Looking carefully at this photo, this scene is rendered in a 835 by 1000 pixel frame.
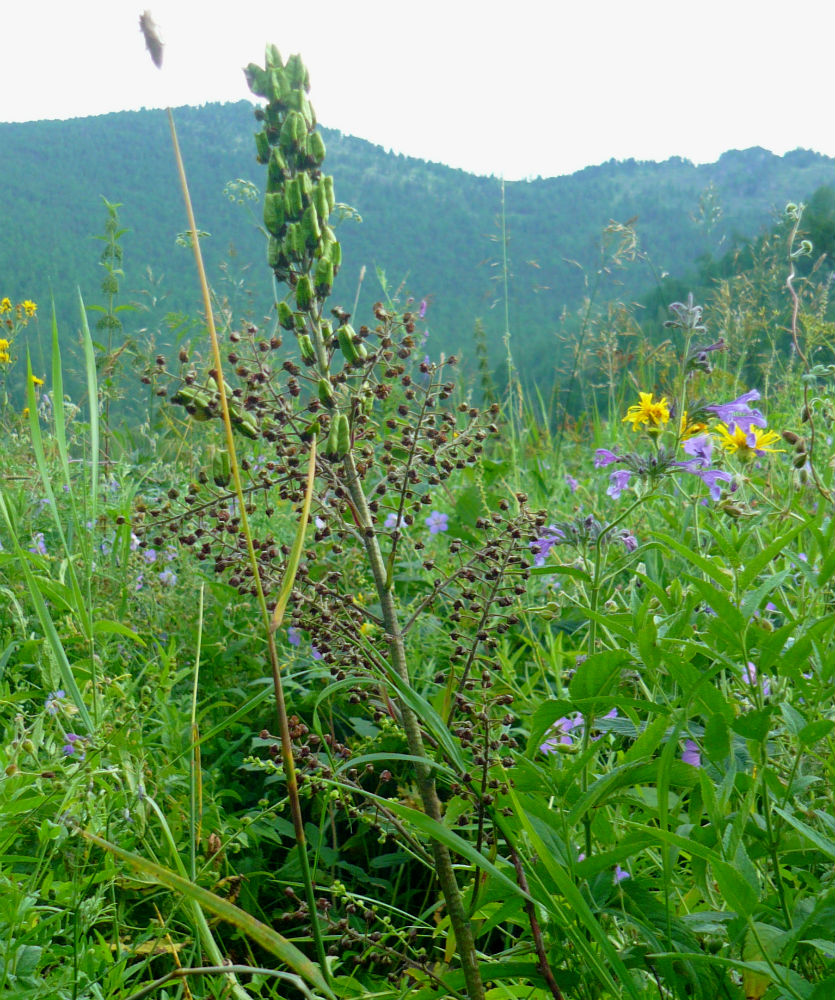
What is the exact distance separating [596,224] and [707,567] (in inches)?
1952

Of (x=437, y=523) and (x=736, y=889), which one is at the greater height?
(x=736, y=889)

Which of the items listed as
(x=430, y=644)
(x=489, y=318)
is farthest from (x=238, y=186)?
(x=489, y=318)

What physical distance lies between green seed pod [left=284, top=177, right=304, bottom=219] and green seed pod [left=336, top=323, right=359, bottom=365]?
0.18 m

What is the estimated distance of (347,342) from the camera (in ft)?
3.83

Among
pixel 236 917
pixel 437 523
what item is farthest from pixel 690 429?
pixel 437 523

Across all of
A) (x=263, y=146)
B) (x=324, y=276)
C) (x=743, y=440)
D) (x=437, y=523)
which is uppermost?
(x=263, y=146)

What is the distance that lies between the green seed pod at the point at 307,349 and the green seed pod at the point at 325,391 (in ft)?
0.21

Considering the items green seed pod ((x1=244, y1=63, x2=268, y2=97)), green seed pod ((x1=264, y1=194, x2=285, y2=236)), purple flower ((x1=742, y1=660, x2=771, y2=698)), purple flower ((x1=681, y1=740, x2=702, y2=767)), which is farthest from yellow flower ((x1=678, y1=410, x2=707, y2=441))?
green seed pod ((x1=244, y1=63, x2=268, y2=97))

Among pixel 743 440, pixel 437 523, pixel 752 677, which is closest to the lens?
pixel 752 677

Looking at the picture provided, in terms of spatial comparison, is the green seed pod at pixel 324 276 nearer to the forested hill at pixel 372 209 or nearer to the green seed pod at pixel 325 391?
the green seed pod at pixel 325 391

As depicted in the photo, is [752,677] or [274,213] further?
[274,213]

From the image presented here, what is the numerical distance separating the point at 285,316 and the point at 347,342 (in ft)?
0.32

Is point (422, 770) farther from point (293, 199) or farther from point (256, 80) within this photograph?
point (256, 80)

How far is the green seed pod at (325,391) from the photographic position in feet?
3.64
